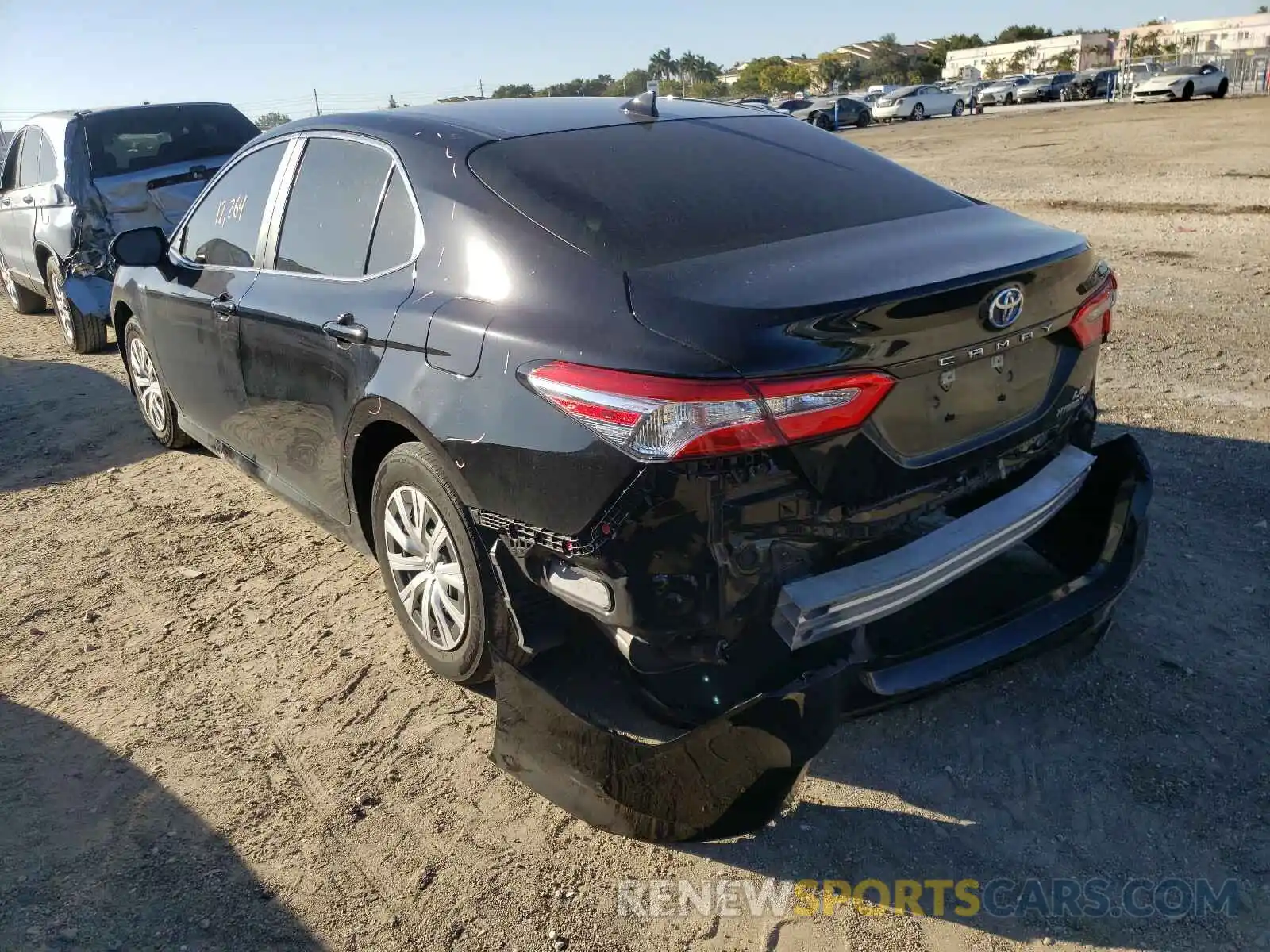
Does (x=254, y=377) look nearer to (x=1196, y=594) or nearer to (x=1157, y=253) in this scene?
(x=1196, y=594)

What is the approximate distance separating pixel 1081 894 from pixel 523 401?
1.80 metres

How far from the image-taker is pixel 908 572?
2.40 m

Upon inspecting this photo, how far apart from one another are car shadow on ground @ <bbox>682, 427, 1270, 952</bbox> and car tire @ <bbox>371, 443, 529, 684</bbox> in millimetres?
902

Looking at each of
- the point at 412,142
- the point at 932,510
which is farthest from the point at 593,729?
the point at 412,142

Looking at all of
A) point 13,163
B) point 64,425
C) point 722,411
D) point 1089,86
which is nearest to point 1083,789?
point 722,411

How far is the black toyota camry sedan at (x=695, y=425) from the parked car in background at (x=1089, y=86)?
5331 cm

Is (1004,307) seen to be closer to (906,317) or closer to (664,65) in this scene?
(906,317)

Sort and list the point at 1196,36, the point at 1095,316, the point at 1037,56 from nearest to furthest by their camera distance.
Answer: the point at 1095,316, the point at 1196,36, the point at 1037,56

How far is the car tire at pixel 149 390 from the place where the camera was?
18.0ft

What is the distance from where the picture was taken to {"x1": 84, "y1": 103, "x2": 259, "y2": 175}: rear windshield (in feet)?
26.7

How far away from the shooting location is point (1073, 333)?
282 cm

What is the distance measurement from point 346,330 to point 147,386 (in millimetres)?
3125

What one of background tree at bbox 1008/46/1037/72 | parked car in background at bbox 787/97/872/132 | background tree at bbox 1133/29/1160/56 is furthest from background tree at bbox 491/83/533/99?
background tree at bbox 1008/46/1037/72

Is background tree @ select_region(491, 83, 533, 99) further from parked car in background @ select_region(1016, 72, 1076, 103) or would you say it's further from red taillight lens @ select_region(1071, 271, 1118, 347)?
parked car in background @ select_region(1016, 72, 1076, 103)
